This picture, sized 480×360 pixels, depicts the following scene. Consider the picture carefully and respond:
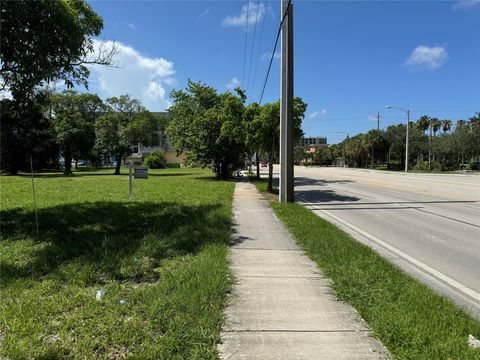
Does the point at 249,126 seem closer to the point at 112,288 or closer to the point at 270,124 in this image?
the point at 270,124

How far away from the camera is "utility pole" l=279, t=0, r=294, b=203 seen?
14.0m

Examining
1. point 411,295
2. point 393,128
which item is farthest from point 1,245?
point 393,128

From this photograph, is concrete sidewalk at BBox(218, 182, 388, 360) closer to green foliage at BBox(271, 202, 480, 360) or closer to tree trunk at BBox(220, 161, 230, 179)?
green foliage at BBox(271, 202, 480, 360)

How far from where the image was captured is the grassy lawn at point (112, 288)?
11.3 ft

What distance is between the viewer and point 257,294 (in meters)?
4.78

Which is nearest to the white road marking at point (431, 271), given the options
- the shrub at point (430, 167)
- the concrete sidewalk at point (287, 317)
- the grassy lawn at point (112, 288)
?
the concrete sidewalk at point (287, 317)

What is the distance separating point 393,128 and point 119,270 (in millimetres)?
77689

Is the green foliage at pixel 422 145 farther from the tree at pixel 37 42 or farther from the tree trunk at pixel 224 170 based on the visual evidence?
the tree at pixel 37 42

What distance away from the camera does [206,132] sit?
3006 centimetres

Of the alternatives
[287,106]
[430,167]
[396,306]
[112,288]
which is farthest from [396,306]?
[430,167]

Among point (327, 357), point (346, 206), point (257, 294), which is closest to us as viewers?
point (327, 357)

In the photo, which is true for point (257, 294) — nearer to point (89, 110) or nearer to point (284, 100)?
point (284, 100)

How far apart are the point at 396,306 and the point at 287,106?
10.6 metres

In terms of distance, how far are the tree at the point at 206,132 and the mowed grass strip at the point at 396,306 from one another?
1923 cm
